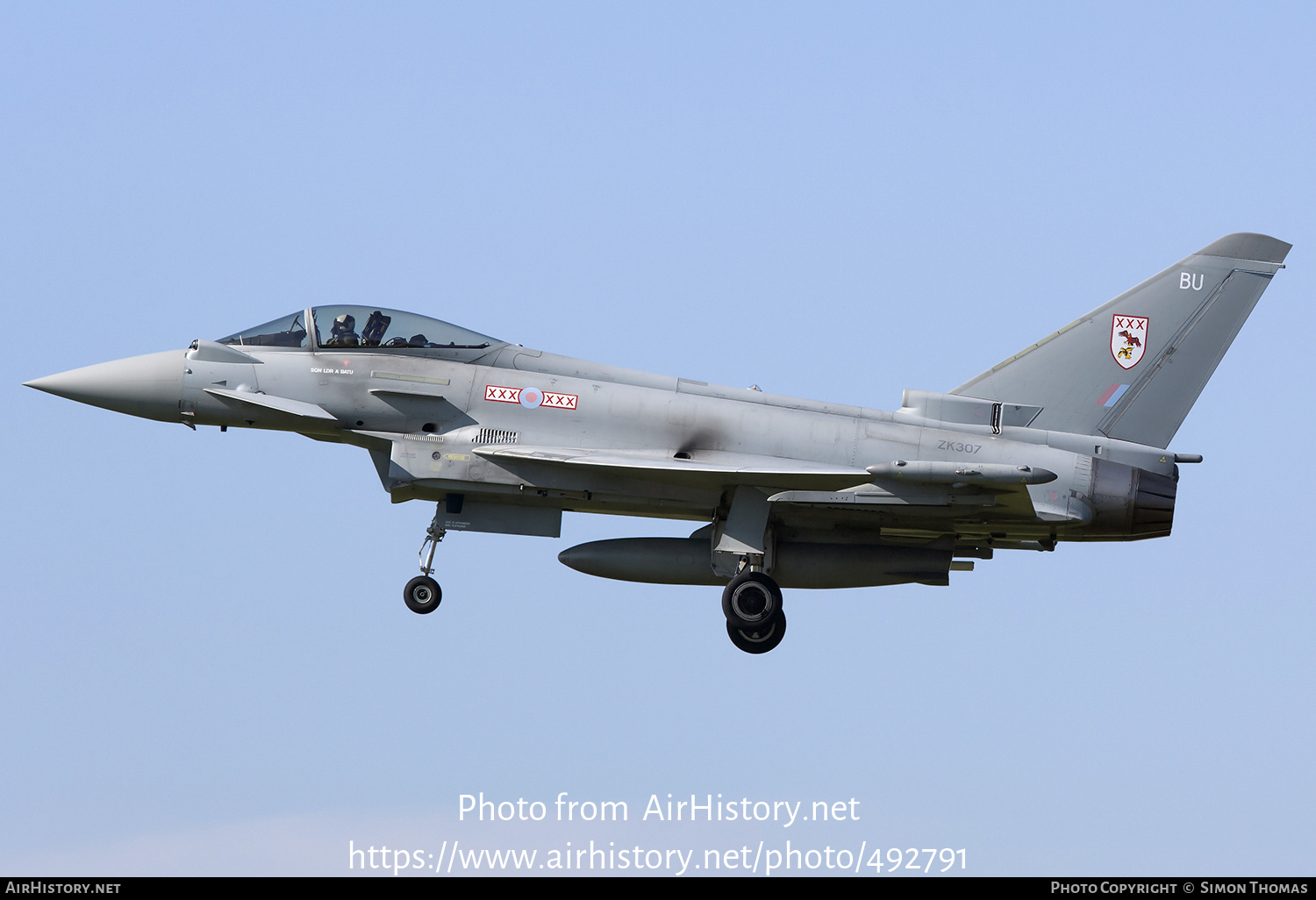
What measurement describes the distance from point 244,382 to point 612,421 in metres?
4.55

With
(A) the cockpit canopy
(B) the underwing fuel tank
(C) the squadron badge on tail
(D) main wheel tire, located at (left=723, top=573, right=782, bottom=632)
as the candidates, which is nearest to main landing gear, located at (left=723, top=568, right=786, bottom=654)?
(D) main wheel tire, located at (left=723, top=573, right=782, bottom=632)

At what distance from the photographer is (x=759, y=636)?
19203 millimetres

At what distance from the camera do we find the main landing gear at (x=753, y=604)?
19.0 meters

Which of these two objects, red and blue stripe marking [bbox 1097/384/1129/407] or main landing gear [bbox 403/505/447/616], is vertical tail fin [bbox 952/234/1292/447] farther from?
main landing gear [bbox 403/505/447/616]

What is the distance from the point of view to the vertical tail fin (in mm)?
19688

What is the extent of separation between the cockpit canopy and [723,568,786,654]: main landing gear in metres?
4.28

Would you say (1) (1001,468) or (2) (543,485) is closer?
(1) (1001,468)

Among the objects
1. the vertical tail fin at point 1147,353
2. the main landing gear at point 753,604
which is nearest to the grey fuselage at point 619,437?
the vertical tail fin at point 1147,353

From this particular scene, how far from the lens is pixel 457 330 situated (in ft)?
65.6

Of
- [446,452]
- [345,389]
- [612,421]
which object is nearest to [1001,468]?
[612,421]

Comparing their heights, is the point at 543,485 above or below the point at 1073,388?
below

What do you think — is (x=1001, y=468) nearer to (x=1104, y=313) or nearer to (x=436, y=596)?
(x=1104, y=313)

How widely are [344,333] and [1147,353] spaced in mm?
10019

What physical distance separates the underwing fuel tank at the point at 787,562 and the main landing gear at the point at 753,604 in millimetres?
645
